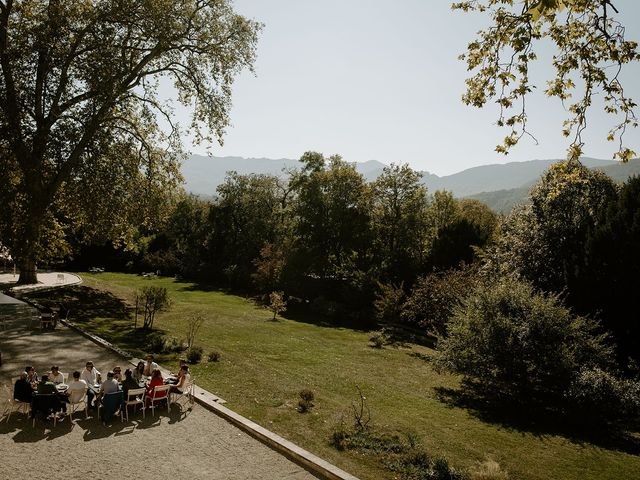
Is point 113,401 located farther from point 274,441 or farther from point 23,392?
point 274,441

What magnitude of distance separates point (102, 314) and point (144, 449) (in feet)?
60.5

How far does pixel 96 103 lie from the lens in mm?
27766

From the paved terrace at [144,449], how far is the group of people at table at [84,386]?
0.55m

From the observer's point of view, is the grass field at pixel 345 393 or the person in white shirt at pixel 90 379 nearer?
the grass field at pixel 345 393

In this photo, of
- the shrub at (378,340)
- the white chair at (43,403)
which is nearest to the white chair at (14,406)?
the white chair at (43,403)

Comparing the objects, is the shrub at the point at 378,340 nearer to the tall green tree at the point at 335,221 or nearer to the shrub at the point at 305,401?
the tall green tree at the point at 335,221

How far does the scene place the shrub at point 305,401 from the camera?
15055 mm

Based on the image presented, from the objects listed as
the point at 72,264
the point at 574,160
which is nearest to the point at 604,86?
the point at 574,160

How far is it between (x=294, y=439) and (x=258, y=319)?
953 inches

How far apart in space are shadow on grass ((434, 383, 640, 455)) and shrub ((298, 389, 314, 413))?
754cm

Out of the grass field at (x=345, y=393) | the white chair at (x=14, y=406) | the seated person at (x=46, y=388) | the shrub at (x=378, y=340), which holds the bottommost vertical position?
the shrub at (x=378, y=340)

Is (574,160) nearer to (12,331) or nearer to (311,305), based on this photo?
(12,331)

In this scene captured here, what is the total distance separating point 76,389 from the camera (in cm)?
1339

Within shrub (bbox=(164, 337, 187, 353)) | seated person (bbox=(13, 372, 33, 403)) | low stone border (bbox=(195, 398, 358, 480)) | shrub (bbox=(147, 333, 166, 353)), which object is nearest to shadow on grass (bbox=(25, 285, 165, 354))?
shrub (bbox=(147, 333, 166, 353))
